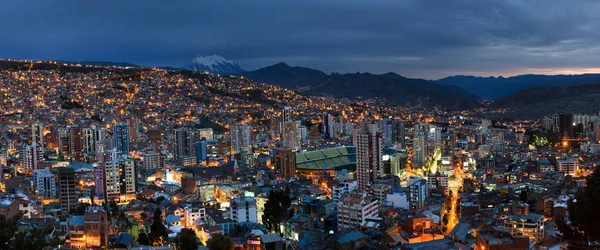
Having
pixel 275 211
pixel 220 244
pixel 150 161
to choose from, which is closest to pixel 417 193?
pixel 275 211

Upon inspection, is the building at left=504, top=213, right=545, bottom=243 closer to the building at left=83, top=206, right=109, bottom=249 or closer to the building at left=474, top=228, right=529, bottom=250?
the building at left=474, top=228, right=529, bottom=250

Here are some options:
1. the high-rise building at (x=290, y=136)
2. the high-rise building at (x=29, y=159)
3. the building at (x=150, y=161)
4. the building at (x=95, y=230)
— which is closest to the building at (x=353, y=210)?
the building at (x=95, y=230)

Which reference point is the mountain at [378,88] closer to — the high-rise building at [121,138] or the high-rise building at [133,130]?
the high-rise building at [133,130]

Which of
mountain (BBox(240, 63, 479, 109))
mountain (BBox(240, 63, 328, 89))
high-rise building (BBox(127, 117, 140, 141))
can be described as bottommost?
high-rise building (BBox(127, 117, 140, 141))

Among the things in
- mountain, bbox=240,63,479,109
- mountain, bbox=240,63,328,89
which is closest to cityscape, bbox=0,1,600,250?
mountain, bbox=240,63,479,109

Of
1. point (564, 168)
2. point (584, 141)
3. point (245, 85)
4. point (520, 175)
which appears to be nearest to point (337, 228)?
point (520, 175)
